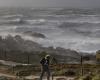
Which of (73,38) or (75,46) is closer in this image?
(75,46)

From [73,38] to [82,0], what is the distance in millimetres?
51791

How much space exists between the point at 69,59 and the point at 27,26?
20759 millimetres

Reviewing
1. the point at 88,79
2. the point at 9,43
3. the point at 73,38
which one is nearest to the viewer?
the point at 88,79

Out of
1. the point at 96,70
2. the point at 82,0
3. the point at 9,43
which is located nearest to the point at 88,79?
the point at 96,70

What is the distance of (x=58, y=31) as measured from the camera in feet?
172

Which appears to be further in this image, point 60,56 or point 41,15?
point 41,15

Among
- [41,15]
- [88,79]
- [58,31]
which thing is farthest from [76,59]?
[41,15]

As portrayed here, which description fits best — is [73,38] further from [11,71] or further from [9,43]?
[11,71]

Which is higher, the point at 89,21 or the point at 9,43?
the point at 89,21

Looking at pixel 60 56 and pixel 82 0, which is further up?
pixel 82 0

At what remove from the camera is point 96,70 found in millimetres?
22953

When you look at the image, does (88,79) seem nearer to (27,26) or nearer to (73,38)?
(73,38)

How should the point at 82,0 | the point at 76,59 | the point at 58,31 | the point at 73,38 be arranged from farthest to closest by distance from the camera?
the point at 82,0 < the point at 58,31 < the point at 73,38 < the point at 76,59

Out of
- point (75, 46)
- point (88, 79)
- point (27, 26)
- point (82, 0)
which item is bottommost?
point (88, 79)
